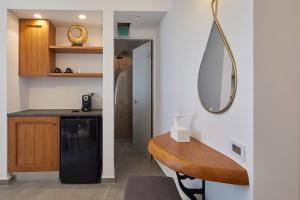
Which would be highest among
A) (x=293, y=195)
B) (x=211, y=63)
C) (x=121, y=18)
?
(x=121, y=18)

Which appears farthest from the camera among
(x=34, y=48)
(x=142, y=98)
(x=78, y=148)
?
(x=142, y=98)

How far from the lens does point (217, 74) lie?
1.71 metres

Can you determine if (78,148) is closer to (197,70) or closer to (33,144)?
(33,144)

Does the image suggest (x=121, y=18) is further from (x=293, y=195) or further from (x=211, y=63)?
(x=293, y=195)

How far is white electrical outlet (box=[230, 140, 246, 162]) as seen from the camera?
1.29m

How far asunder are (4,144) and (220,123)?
2.89 metres

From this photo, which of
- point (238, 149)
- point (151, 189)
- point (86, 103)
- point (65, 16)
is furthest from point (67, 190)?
point (238, 149)

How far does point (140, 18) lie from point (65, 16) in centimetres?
105

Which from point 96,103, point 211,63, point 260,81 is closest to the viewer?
point 260,81

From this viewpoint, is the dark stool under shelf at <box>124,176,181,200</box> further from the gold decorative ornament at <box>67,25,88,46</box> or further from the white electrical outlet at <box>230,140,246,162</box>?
the gold decorative ornament at <box>67,25,88,46</box>

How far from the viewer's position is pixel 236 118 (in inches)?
55.3

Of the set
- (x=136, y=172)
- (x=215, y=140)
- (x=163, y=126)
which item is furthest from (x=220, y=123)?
(x=136, y=172)

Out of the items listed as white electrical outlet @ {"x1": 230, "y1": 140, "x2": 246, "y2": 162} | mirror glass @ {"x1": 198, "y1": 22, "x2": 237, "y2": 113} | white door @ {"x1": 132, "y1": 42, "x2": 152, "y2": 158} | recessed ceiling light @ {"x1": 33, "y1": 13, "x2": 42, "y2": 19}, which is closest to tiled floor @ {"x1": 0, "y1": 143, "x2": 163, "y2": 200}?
white door @ {"x1": 132, "y1": 42, "x2": 152, "y2": 158}

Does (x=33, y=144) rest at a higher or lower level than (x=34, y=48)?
lower
